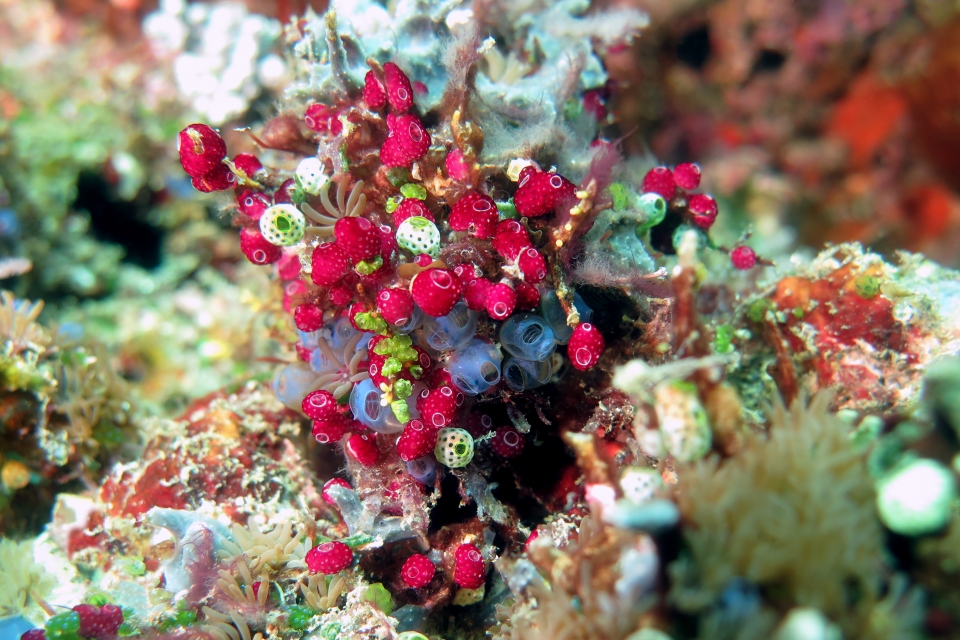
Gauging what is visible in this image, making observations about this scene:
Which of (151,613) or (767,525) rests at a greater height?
(767,525)

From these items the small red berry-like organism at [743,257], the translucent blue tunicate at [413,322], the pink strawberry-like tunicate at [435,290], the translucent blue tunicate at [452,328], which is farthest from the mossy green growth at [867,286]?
the translucent blue tunicate at [413,322]

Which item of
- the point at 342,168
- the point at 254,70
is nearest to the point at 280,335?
the point at 342,168

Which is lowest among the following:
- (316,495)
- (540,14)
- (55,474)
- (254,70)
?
(55,474)

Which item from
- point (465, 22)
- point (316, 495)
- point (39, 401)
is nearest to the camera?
point (465, 22)

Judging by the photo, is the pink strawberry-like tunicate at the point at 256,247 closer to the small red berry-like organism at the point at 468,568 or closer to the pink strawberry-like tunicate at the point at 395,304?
the pink strawberry-like tunicate at the point at 395,304

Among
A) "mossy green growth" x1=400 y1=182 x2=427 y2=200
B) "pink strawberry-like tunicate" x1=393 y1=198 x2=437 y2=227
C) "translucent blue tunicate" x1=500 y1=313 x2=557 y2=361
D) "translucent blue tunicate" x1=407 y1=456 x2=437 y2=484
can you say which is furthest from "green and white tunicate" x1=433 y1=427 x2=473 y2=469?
"mossy green growth" x1=400 y1=182 x2=427 y2=200

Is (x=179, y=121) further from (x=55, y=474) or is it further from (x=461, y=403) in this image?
(x=461, y=403)

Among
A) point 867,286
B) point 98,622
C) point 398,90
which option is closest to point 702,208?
point 867,286
